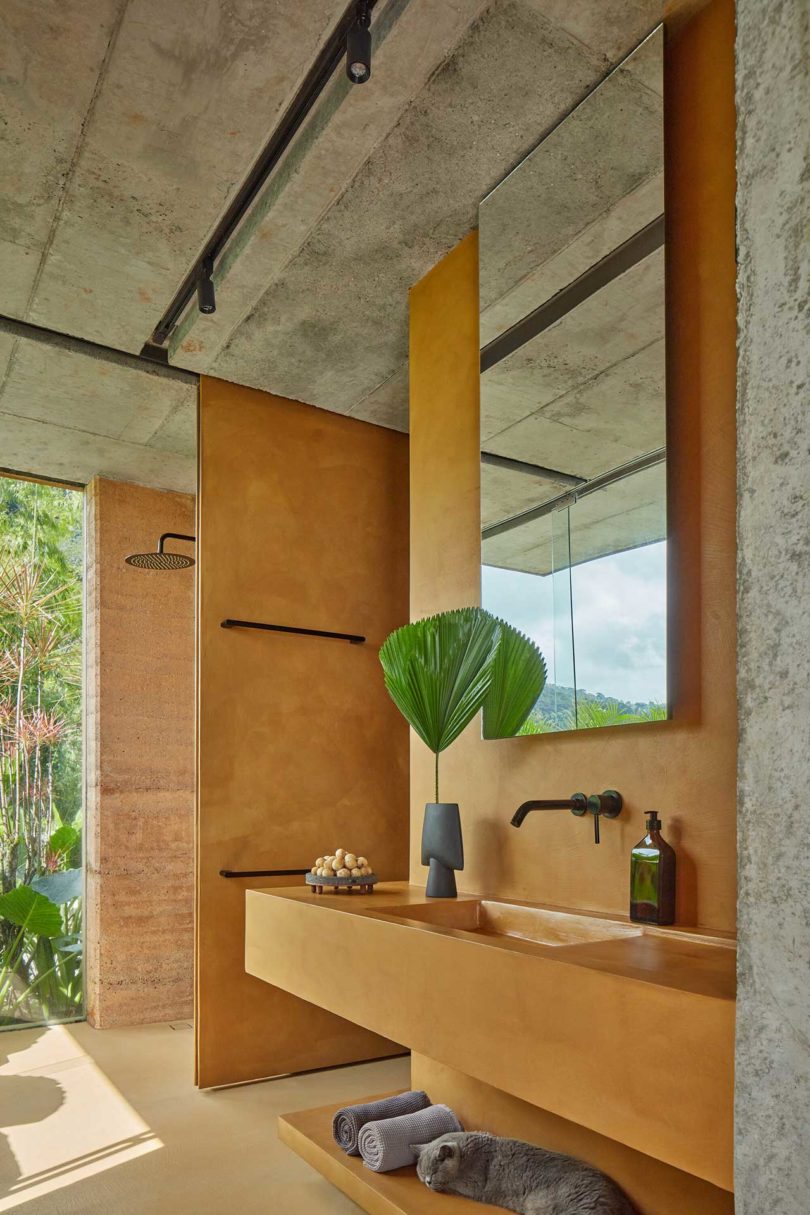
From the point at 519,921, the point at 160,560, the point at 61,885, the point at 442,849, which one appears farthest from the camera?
the point at 61,885

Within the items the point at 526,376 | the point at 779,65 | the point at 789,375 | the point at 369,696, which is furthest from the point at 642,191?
the point at 369,696

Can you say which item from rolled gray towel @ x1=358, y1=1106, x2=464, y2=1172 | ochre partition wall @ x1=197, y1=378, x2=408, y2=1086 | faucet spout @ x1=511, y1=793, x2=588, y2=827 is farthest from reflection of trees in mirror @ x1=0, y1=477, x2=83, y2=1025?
faucet spout @ x1=511, y1=793, x2=588, y2=827

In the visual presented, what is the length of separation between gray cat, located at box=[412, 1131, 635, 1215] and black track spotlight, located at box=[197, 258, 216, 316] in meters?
2.53

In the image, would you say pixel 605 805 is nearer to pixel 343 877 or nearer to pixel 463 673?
pixel 463 673

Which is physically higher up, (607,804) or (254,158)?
(254,158)

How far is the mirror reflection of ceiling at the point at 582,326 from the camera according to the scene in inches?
84.0

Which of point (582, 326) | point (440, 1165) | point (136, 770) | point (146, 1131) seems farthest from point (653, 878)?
point (136, 770)

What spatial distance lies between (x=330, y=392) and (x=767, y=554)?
9.91 ft

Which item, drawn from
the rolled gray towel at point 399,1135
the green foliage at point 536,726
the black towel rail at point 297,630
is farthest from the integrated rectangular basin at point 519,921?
the black towel rail at point 297,630

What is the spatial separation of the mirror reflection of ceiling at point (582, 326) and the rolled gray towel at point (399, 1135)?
4.88ft

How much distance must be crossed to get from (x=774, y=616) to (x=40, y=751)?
4228mm

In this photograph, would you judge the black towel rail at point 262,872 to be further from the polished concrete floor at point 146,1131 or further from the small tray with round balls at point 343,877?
the small tray with round balls at point 343,877

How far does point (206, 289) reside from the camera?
10.1ft

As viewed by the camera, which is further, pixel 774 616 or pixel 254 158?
pixel 254 158
